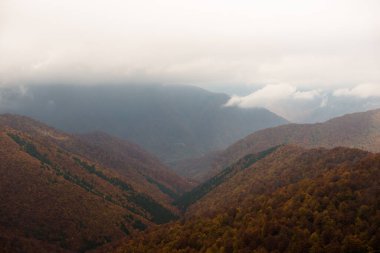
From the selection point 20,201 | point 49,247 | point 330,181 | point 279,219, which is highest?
point 330,181

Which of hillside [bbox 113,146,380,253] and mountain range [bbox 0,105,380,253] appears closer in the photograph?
hillside [bbox 113,146,380,253]

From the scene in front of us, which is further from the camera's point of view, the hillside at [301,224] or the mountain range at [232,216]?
the mountain range at [232,216]

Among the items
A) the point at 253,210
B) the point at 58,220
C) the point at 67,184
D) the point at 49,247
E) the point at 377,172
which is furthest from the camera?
the point at 67,184

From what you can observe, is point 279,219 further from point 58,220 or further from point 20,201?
point 20,201

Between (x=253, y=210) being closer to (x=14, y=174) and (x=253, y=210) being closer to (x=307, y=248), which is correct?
(x=307, y=248)

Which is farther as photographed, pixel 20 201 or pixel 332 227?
pixel 20 201

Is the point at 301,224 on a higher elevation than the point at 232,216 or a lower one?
higher

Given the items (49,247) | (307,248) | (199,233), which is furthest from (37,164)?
(307,248)

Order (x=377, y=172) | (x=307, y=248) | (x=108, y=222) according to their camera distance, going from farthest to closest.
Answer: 1. (x=108, y=222)
2. (x=377, y=172)
3. (x=307, y=248)

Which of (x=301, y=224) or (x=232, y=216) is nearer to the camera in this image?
(x=301, y=224)

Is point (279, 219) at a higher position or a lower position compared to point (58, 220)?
higher
